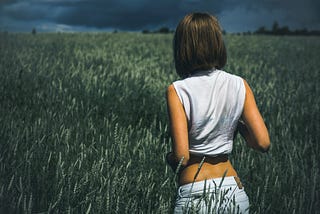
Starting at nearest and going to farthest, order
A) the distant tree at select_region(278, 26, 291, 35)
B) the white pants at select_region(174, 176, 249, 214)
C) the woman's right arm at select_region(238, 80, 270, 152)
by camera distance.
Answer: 1. the white pants at select_region(174, 176, 249, 214)
2. the woman's right arm at select_region(238, 80, 270, 152)
3. the distant tree at select_region(278, 26, 291, 35)

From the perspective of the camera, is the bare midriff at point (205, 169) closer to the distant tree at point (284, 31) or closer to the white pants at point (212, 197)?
the white pants at point (212, 197)

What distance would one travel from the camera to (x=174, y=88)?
71.4 inches

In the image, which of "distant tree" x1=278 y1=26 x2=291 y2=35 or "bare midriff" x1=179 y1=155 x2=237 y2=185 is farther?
"distant tree" x1=278 y1=26 x2=291 y2=35

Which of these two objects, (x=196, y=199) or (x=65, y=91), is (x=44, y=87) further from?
(x=196, y=199)

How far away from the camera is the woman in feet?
5.76

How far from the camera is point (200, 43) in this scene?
1.88m

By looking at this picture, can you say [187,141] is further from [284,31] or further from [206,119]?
[284,31]

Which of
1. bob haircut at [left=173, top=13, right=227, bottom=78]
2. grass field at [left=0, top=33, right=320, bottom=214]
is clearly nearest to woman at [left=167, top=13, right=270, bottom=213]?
bob haircut at [left=173, top=13, right=227, bottom=78]

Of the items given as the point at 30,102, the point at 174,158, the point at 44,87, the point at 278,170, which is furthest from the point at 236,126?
the point at 44,87

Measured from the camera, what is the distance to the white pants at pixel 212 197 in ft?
5.59

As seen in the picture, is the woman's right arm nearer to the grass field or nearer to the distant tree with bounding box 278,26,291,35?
the grass field

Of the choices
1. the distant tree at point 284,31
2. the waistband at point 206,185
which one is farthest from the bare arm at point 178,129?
the distant tree at point 284,31

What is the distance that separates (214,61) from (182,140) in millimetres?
401

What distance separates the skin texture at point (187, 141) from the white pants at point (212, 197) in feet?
0.12
